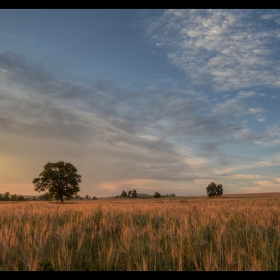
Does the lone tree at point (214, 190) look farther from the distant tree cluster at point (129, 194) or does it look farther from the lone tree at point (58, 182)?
the lone tree at point (58, 182)

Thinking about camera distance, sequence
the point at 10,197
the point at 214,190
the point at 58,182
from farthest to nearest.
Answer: the point at 214,190, the point at 10,197, the point at 58,182

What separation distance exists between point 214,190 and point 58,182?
6711 centimetres

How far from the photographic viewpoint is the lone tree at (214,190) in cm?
10734

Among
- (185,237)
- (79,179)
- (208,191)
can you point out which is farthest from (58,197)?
(208,191)

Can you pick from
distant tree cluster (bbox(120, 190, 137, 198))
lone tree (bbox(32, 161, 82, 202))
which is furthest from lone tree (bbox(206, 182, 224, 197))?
lone tree (bbox(32, 161, 82, 202))

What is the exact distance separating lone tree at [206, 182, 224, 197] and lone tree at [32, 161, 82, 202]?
204 ft


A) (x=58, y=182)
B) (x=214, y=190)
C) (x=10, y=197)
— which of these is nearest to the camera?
(x=58, y=182)

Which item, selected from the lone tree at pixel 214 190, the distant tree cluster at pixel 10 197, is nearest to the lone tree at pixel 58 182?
the distant tree cluster at pixel 10 197

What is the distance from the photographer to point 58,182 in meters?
Answer: 59.5

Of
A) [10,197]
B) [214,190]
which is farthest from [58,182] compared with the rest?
[214,190]

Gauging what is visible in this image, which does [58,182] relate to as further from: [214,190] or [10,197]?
[214,190]

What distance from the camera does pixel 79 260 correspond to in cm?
469
